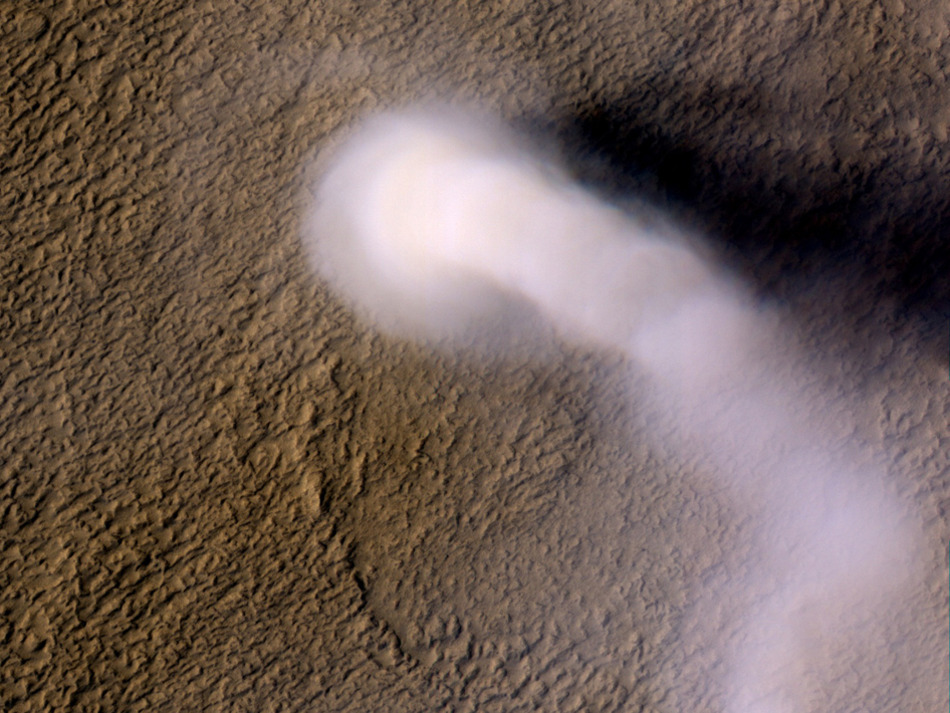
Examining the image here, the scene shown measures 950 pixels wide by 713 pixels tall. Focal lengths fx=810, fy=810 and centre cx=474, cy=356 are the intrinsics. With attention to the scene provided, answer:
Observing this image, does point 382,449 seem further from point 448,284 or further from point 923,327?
point 923,327

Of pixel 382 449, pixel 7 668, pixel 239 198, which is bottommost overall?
pixel 7 668

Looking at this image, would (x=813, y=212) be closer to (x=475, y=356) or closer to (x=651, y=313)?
(x=651, y=313)

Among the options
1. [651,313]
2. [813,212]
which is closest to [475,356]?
[651,313]

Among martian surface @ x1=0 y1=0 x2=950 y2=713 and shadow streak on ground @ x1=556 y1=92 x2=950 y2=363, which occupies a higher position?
shadow streak on ground @ x1=556 y1=92 x2=950 y2=363

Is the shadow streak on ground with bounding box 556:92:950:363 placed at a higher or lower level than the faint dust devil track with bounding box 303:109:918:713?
higher

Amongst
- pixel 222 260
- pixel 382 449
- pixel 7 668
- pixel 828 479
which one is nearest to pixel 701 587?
pixel 828 479

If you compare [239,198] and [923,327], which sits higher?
[923,327]

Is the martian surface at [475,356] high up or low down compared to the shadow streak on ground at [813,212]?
down
